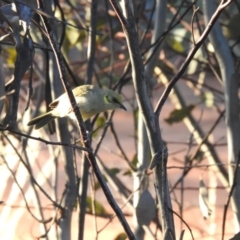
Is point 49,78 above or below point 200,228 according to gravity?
above

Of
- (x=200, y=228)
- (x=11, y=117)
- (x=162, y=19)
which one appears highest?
(x=162, y=19)

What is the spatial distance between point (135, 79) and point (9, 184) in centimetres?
343

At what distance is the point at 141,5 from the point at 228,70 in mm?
561

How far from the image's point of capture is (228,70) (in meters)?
1.75

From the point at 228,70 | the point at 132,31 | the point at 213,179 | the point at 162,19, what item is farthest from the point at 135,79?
the point at 213,179

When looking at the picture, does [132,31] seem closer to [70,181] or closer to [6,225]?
[70,181]

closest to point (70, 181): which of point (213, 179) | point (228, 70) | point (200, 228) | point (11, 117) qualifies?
point (228, 70)

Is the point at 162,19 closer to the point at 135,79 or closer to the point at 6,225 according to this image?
the point at 135,79

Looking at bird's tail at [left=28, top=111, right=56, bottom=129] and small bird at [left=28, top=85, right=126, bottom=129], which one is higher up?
small bird at [left=28, top=85, right=126, bottom=129]

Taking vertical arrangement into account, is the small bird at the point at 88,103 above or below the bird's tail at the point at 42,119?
above

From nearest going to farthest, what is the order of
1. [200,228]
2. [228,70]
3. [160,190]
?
[160,190]
[228,70]
[200,228]

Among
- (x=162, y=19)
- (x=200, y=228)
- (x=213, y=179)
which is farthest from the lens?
(x=213, y=179)

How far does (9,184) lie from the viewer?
452 cm

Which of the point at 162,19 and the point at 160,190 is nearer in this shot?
the point at 160,190
